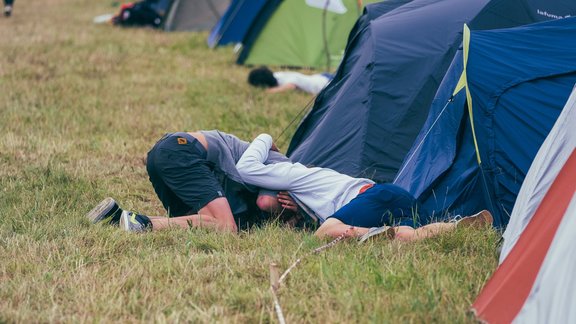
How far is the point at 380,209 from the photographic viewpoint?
5547 millimetres

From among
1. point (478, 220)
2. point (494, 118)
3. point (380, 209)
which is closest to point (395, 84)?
point (494, 118)

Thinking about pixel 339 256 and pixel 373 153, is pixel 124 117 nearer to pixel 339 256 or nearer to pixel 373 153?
pixel 373 153

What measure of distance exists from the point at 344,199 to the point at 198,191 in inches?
36.5

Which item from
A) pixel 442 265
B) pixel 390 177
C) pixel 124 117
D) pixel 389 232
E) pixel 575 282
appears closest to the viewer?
pixel 575 282

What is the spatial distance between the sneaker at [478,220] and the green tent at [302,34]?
7173 mm

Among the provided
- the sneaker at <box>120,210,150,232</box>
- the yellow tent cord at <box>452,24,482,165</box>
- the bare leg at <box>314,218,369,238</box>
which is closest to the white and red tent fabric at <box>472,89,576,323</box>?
the bare leg at <box>314,218,369,238</box>

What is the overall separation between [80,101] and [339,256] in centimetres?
633

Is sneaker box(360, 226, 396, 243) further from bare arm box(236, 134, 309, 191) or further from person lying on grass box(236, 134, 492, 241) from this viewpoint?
bare arm box(236, 134, 309, 191)

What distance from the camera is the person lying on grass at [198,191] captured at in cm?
590

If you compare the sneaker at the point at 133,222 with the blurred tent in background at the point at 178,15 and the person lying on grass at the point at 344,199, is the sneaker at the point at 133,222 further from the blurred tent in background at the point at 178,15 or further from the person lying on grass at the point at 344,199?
the blurred tent in background at the point at 178,15

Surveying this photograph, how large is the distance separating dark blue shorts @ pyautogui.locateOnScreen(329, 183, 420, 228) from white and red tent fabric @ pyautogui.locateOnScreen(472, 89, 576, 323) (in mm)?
1016

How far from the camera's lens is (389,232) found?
17.3ft

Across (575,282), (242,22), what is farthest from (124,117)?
(575,282)

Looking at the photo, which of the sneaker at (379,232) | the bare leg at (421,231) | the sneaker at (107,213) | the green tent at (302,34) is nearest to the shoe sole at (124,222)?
the sneaker at (107,213)
